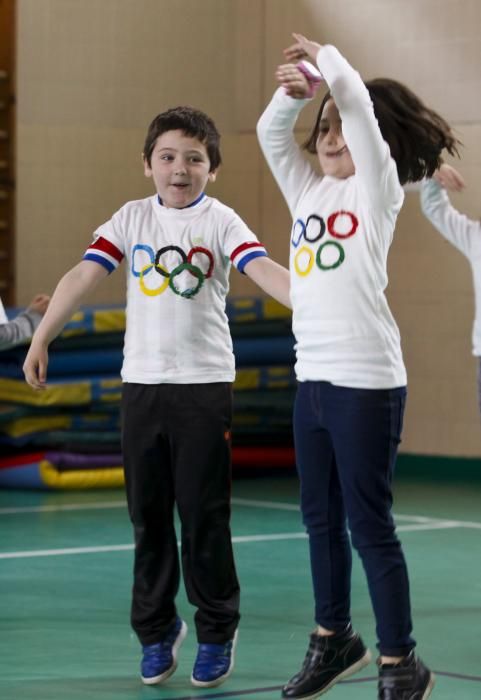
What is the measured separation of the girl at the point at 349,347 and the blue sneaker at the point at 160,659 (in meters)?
0.50

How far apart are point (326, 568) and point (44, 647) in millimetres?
1262

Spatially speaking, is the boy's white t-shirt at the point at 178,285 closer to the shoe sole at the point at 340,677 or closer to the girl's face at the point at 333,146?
the girl's face at the point at 333,146

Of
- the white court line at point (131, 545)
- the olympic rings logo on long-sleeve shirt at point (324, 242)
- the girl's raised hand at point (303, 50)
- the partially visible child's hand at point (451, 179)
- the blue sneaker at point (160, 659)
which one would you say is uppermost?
the girl's raised hand at point (303, 50)

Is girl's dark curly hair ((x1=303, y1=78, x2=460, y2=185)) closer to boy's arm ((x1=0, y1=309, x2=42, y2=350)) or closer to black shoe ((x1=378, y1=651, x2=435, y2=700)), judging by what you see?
black shoe ((x1=378, y1=651, x2=435, y2=700))

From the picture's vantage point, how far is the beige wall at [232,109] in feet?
29.9

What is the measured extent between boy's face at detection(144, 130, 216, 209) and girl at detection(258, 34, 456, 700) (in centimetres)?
44

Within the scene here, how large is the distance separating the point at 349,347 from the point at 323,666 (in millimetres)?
779

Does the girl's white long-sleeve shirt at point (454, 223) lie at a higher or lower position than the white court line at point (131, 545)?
higher

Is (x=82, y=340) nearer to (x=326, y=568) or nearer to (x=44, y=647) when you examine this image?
(x=44, y=647)

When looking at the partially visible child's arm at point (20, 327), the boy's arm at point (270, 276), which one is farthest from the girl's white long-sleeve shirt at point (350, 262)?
the partially visible child's arm at point (20, 327)

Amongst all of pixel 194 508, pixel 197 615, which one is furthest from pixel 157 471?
pixel 197 615

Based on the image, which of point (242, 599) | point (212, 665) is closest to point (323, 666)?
point (212, 665)

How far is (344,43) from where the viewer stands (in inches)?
374

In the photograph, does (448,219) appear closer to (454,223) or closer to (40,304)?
(454,223)
